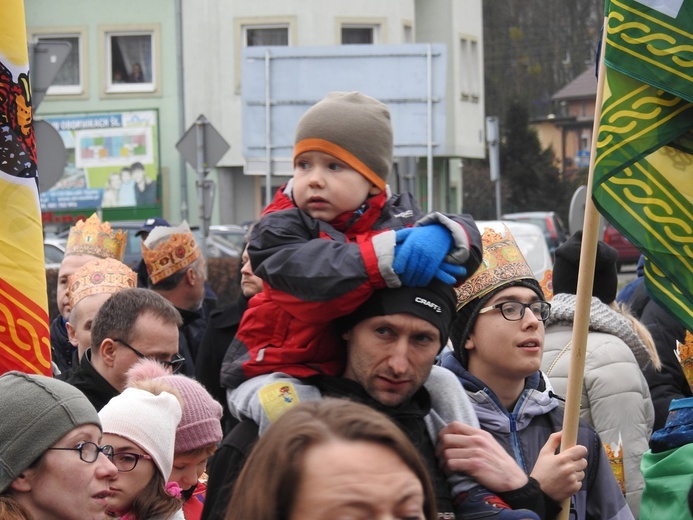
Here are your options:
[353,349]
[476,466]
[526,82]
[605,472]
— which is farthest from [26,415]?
[526,82]

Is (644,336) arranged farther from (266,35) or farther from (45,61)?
(266,35)

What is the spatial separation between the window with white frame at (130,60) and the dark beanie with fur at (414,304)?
112ft

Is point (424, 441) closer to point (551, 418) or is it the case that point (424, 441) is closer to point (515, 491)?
point (515, 491)

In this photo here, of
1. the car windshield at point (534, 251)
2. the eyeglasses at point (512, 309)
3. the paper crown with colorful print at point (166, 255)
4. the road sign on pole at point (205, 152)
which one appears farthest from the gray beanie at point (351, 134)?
the road sign on pole at point (205, 152)

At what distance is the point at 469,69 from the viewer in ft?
136

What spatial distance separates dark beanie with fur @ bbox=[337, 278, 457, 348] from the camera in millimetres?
3477

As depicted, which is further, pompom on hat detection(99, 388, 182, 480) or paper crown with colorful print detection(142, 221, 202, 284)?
paper crown with colorful print detection(142, 221, 202, 284)

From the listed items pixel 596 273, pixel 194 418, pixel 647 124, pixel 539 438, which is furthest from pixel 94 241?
pixel 647 124

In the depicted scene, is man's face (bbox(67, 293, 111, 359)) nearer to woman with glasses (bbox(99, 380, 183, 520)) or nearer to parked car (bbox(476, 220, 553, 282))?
woman with glasses (bbox(99, 380, 183, 520))

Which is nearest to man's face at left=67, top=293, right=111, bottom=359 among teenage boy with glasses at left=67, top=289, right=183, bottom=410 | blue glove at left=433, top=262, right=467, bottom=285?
teenage boy with glasses at left=67, top=289, right=183, bottom=410

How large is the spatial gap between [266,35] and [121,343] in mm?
32548

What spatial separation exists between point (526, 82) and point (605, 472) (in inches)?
2551

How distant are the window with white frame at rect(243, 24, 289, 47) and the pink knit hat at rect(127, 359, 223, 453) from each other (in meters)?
32.6

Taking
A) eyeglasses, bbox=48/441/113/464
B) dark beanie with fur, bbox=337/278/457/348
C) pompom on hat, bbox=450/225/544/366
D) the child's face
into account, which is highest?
the child's face
